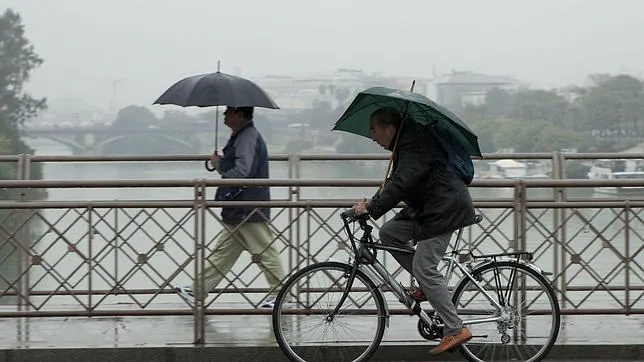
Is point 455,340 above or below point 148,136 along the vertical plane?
below

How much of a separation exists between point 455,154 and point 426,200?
11.7 inches

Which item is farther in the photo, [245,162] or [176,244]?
[245,162]

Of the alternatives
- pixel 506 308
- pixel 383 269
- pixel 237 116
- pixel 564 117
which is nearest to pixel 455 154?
pixel 383 269

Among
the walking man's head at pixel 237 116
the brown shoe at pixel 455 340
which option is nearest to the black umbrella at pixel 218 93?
the walking man's head at pixel 237 116

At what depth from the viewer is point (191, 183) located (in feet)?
20.5

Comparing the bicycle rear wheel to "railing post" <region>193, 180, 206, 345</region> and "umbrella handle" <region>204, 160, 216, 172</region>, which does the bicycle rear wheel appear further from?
"umbrella handle" <region>204, 160, 216, 172</region>

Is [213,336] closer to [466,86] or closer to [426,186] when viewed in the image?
[426,186]

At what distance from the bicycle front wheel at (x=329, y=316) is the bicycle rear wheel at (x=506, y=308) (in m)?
0.50

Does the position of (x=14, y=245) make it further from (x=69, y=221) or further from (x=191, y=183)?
(x=191, y=183)

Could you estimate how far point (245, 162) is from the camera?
23.0 ft

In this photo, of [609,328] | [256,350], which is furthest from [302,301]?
[609,328]

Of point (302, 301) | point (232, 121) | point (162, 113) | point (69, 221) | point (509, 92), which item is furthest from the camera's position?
point (509, 92)

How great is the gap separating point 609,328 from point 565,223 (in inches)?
29.0

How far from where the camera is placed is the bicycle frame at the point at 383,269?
5.69 meters
